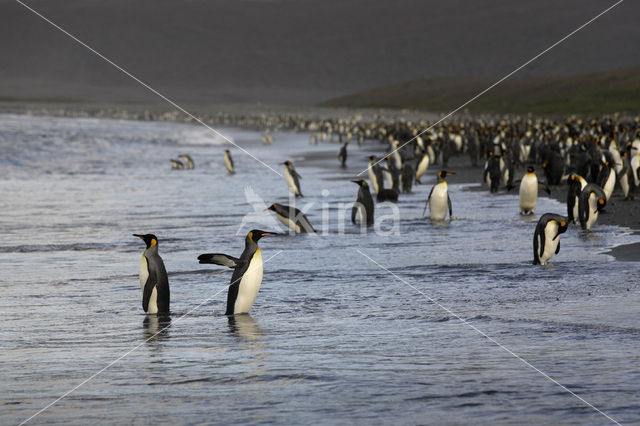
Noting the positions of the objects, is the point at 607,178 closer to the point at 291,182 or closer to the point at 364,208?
the point at 364,208

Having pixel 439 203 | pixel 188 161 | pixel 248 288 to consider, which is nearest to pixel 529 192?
pixel 439 203

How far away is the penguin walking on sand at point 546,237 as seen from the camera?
30.6ft

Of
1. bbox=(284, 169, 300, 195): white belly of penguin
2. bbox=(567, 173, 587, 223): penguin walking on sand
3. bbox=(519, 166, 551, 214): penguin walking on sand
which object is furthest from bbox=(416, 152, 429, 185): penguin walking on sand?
bbox=(567, 173, 587, 223): penguin walking on sand

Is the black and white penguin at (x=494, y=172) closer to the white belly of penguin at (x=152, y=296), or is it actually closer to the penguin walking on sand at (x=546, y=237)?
the penguin walking on sand at (x=546, y=237)

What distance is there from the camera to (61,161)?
30516 mm

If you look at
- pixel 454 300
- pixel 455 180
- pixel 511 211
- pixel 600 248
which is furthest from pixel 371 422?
pixel 455 180

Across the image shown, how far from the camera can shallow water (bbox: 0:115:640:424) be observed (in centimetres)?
493

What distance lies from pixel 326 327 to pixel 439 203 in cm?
702

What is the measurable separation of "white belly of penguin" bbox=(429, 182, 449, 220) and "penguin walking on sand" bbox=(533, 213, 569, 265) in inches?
157

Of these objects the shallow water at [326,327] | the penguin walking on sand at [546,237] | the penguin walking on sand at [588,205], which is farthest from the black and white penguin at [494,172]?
the penguin walking on sand at [546,237]

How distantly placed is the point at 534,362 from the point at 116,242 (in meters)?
7.06

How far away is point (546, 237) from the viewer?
932cm

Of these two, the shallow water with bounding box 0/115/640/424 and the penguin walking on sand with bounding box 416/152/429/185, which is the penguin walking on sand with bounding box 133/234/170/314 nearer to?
the shallow water with bounding box 0/115/640/424

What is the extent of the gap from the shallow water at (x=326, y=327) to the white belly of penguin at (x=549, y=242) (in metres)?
0.19
